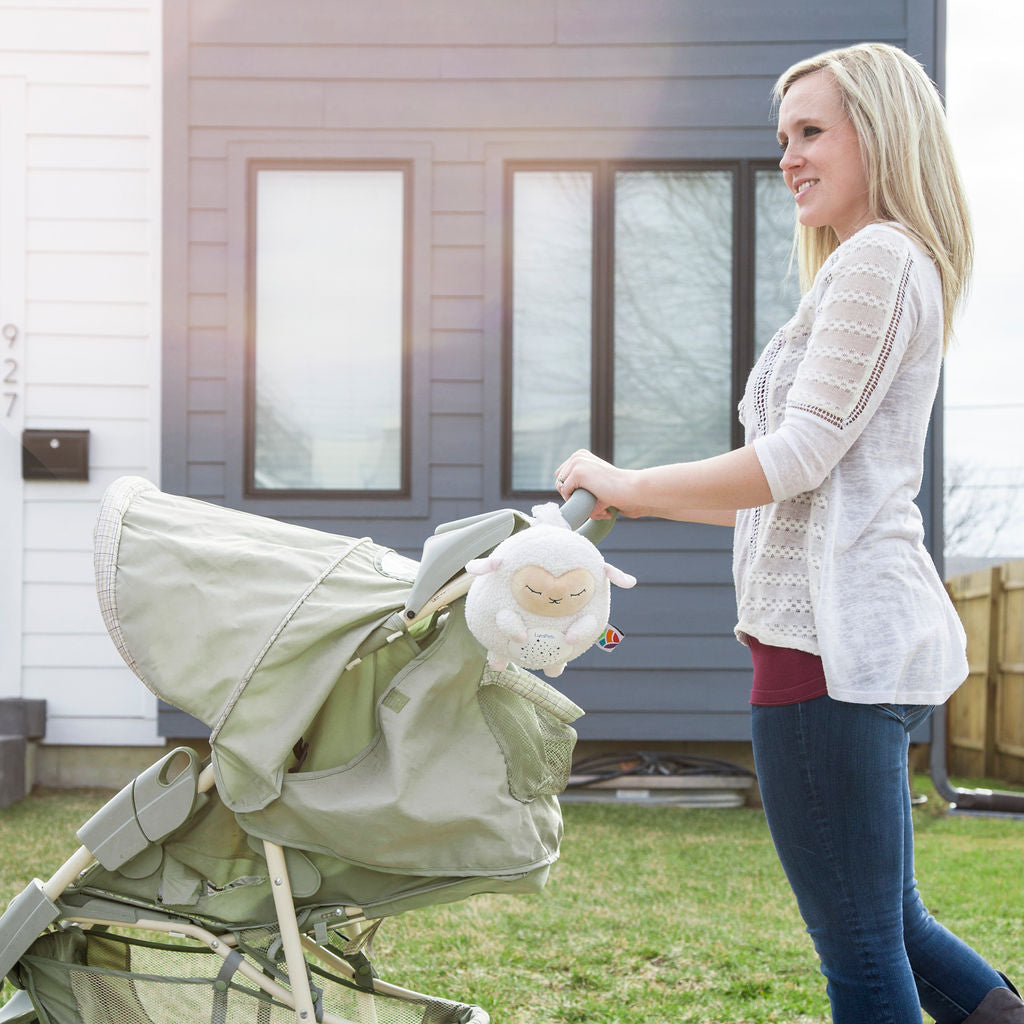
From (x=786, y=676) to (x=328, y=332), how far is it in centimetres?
428

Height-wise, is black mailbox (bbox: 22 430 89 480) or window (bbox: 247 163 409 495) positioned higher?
window (bbox: 247 163 409 495)

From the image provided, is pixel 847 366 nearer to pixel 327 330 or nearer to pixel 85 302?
pixel 327 330

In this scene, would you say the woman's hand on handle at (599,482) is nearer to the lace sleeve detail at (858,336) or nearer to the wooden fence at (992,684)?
the lace sleeve detail at (858,336)

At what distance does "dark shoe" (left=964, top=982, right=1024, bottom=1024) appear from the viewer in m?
1.64

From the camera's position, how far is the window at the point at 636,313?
5395 millimetres

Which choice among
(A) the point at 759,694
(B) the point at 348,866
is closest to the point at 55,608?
(B) the point at 348,866

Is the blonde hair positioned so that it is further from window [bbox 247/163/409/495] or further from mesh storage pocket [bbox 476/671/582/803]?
window [bbox 247/163/409/495]

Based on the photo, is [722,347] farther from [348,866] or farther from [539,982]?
[348,866]

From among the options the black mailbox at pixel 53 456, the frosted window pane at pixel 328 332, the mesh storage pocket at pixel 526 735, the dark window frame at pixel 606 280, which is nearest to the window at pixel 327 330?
the frosted window pane at pixel 328 332

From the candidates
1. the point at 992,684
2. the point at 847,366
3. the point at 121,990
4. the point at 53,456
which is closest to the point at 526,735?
the point at 847,366

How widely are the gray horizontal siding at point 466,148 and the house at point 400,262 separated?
0.01 m

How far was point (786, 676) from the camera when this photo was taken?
1.51m

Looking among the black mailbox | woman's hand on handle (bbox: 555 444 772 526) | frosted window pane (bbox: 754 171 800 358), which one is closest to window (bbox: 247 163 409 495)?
the black mailbox

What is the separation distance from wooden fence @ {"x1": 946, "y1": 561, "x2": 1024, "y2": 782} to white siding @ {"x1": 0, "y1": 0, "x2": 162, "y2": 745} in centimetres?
483
